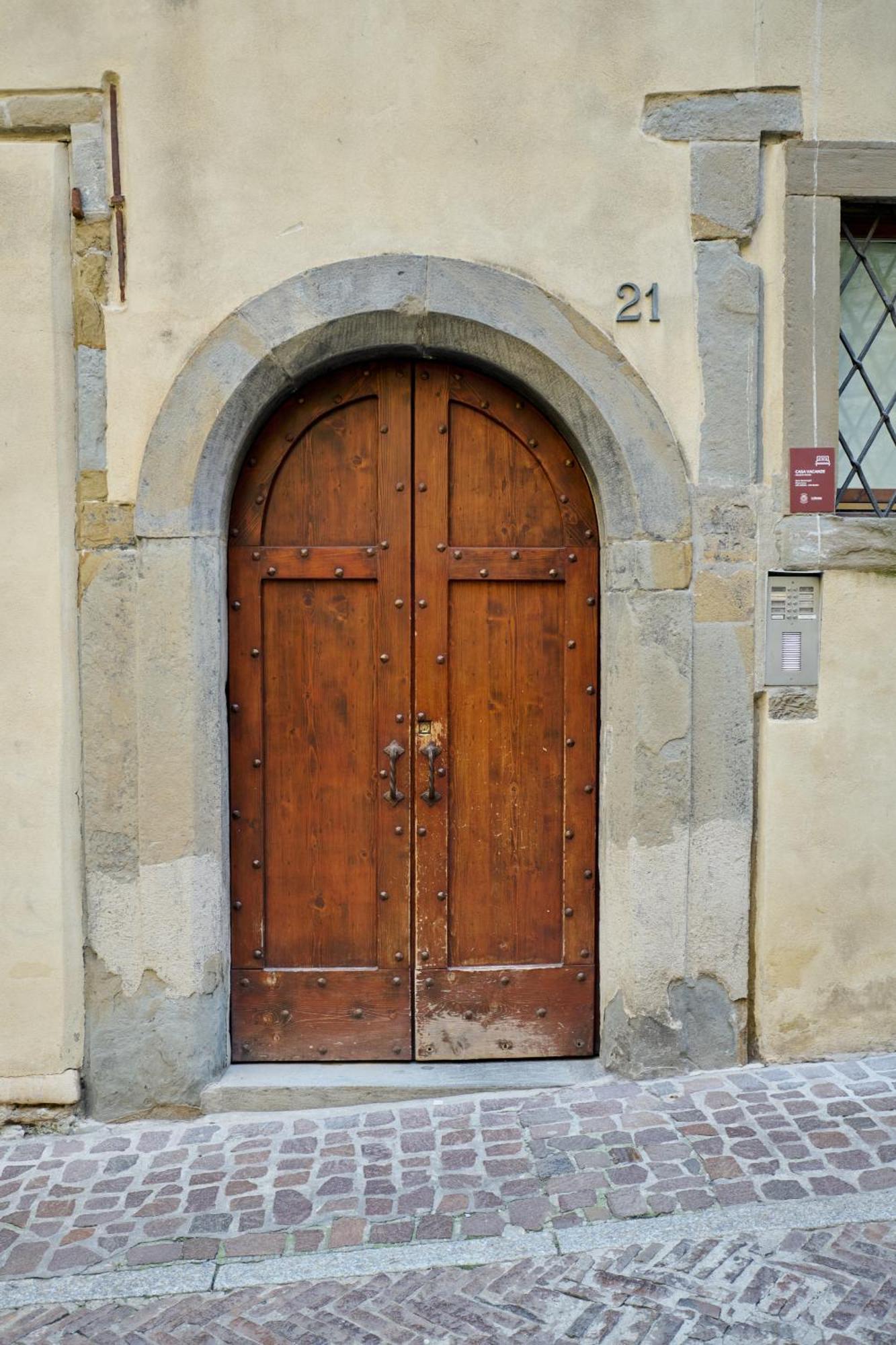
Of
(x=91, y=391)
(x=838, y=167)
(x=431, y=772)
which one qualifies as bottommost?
(x=431, y=772)

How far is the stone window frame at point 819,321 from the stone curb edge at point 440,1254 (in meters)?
1.89

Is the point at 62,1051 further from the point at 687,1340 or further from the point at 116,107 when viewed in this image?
the point at 116,107

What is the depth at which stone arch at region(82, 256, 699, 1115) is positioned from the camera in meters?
3.46

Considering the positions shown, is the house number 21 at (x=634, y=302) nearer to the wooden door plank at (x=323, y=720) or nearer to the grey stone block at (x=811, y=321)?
the grey stone block at (x=811, y=321)

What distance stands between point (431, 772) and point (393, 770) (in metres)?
0.13

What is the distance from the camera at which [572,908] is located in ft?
12.4

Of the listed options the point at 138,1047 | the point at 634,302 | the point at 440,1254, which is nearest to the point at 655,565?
the point at 634,302

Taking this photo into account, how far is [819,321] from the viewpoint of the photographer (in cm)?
359

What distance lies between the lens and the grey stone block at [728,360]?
353 cm

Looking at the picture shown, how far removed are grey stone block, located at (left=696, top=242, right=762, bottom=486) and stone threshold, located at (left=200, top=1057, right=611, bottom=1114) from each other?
6.57 feet

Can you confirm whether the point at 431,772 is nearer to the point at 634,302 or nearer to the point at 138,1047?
the point at 138,1047

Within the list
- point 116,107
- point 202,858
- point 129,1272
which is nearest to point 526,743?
point 202,858

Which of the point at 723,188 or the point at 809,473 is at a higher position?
the point at 723,188

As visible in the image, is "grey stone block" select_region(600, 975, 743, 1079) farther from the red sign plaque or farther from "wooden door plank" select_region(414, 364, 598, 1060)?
the red sign plaque
